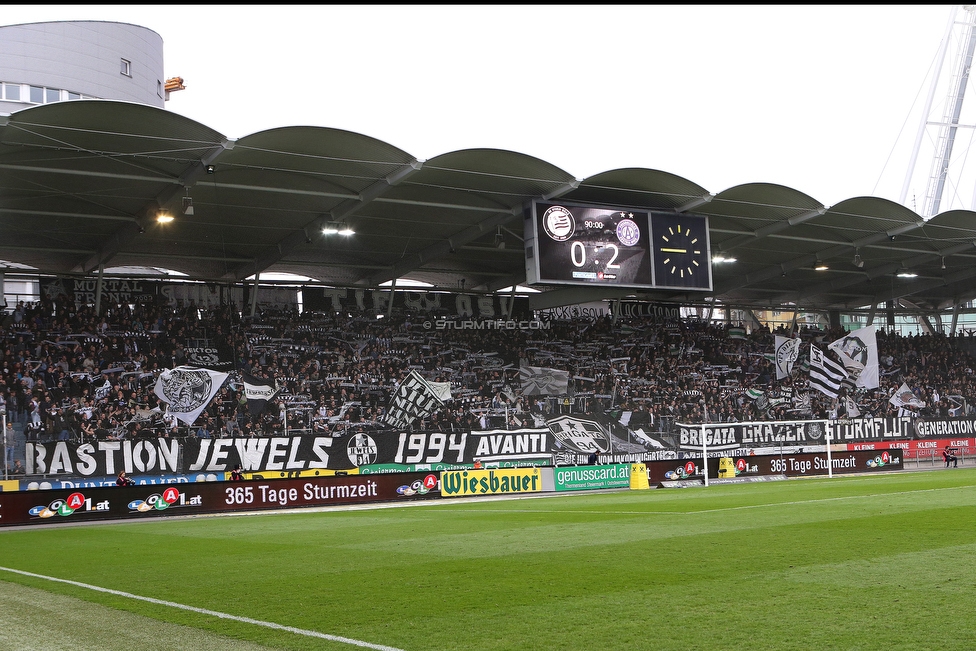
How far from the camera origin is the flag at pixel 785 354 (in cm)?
4506

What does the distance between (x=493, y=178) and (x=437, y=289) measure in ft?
49.2

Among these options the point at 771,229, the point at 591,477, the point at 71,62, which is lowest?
the point at 591,477

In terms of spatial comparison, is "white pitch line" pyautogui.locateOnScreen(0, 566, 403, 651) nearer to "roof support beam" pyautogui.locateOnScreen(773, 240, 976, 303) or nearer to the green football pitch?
the green football pitch

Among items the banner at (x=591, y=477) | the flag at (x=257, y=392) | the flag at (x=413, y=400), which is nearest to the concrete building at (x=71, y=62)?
the flag at (x=257, y=392)

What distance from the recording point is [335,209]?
33750mm

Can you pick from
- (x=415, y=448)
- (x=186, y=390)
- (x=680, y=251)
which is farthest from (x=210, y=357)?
(x=680, y=251)

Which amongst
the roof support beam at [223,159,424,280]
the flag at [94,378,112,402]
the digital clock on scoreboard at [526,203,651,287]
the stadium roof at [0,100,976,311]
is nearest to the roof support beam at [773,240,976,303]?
the stadium roof at [0,100,976,311]

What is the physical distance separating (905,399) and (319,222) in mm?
32605

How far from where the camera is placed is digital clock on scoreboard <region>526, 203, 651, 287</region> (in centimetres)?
3180

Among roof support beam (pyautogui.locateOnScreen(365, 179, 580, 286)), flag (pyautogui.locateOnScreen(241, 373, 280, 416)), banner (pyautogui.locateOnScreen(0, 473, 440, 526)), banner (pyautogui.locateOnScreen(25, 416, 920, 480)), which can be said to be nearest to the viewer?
banner (pyautogui.locateOnScreen(0, 473, 440, 526))

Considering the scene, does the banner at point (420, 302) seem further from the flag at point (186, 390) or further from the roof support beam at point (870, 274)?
the roof support beam at point (870, 274)

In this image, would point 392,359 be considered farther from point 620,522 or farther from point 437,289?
point 620,522

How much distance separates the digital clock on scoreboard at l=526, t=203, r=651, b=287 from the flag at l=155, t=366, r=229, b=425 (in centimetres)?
1222

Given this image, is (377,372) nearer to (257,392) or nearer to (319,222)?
(257,392)
